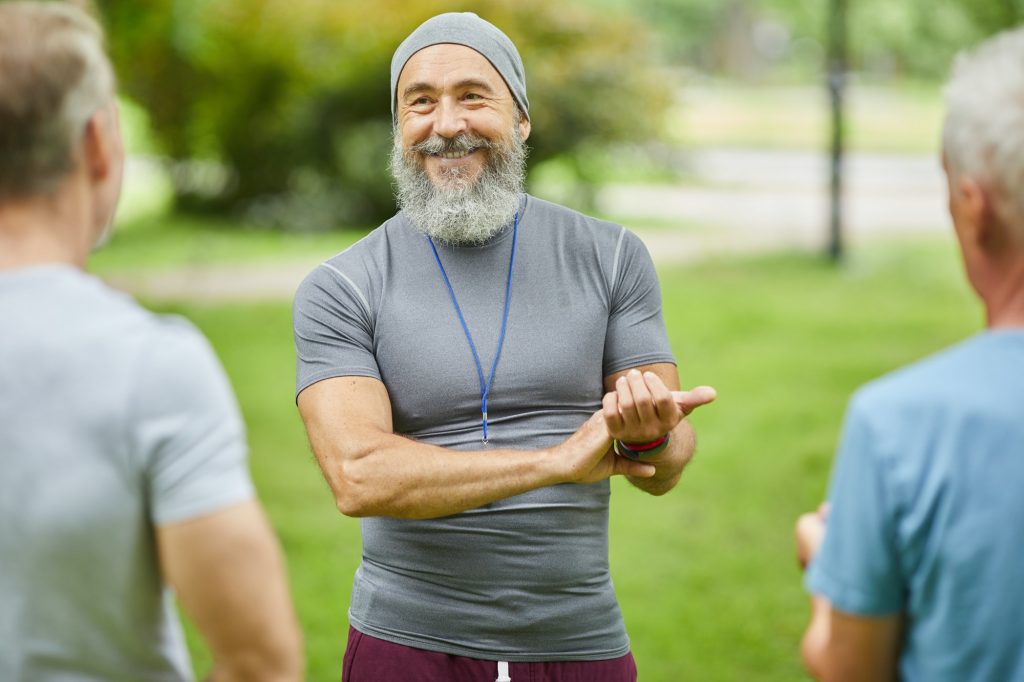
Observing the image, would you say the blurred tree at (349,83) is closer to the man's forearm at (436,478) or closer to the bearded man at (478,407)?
the bearded man at (478,407)

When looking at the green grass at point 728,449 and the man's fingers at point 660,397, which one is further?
the green grass at point 728,449

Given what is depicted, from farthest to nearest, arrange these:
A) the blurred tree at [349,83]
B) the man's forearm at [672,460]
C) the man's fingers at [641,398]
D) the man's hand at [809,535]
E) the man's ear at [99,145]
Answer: the blurred tree at [349,83]
the man's forearm at [672,460]
the man's fingers at [641,398]
the man's hand at [809,535]
the man's ear at [99,145]

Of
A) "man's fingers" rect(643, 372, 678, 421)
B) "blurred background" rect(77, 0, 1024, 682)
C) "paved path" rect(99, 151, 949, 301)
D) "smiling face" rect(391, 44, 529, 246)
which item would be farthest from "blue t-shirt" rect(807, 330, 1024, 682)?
"paved path" rect(99, 151, 949, 301)

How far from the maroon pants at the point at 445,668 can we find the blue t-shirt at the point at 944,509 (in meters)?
1.04

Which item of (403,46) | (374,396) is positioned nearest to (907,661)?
(374,396)

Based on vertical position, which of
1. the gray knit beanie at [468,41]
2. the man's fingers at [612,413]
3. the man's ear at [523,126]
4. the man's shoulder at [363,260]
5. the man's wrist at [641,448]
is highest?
the gray knit beanie at [468,41]

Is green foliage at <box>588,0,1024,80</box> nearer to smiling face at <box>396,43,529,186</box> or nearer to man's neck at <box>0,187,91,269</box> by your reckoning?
smiling face at <box>396,43,529,186</box>

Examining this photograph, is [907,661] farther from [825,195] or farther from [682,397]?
[825,195]

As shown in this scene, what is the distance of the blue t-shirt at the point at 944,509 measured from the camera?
5.68ft

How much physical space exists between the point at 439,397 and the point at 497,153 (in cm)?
63

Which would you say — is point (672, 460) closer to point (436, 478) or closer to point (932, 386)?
point (436, 478)

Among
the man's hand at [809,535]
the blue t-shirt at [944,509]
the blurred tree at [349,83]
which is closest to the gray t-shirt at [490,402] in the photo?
the man's hand at [809,535]

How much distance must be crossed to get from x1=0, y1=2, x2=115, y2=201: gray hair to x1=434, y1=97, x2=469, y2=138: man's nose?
121 cm

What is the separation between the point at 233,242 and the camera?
55.5ft
